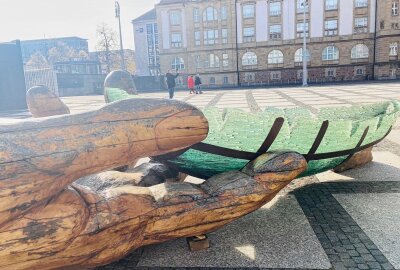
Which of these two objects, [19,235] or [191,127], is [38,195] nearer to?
[19,235]

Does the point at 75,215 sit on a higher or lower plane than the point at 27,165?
lower

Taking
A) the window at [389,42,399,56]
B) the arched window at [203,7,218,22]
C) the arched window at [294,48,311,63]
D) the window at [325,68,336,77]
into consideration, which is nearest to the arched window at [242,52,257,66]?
the arched window at [294,48,311,63]

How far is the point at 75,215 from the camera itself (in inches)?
64.3

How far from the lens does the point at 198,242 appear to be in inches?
93.9

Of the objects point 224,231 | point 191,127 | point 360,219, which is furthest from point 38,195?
Answer: point 360,219

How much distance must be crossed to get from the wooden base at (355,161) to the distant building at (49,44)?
240ft

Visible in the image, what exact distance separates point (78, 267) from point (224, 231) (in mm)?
1231

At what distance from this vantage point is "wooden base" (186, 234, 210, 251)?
2373 millimetres

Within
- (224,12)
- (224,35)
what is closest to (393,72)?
(224,35)

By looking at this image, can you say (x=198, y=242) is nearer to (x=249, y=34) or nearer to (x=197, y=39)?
(x=249, y=34)

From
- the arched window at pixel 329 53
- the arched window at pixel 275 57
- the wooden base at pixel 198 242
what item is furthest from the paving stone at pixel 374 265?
the arched window at pixel 329 53

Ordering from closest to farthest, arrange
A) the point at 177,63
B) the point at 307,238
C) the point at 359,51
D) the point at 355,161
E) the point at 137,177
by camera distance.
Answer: the point at 307,238
the point at 137,177
the point at 355,161
the point at 359,51
the point at 177,63

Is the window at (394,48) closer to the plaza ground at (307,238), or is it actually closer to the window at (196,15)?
the window at (196,15)

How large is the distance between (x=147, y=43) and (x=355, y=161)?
54.4 metres
